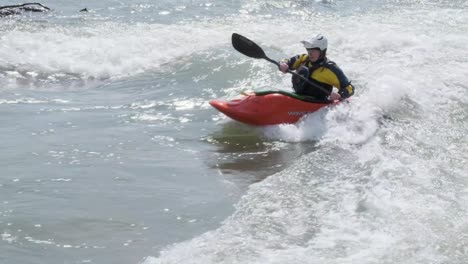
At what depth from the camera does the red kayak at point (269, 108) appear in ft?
24.5

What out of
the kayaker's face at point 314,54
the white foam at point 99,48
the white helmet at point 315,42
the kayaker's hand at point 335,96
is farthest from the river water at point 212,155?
the white helmet at point 315,42

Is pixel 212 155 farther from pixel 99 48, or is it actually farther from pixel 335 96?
pixel 99 48

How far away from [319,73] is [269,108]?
67 cm

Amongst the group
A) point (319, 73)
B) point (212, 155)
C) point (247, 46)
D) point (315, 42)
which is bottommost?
point (212, 155)

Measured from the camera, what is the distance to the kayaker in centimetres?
742

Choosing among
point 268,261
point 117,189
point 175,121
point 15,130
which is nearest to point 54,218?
point 117,189

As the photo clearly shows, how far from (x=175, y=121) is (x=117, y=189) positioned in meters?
2.32

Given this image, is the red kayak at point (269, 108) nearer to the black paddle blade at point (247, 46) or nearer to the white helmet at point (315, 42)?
the white helmet at point (315, 42)

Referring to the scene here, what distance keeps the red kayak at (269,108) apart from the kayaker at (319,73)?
18 centimetres

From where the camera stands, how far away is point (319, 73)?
24.8 ft

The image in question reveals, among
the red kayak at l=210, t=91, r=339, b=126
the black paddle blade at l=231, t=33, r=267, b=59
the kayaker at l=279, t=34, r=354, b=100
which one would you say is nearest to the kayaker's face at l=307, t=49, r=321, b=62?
the kayaker at l=279, t=34, r=354, b=100

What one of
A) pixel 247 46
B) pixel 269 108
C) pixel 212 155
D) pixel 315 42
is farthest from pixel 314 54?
pixel 212 155

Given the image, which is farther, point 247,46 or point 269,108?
point 247,46

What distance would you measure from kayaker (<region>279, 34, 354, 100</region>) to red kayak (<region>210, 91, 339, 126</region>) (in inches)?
7.0
